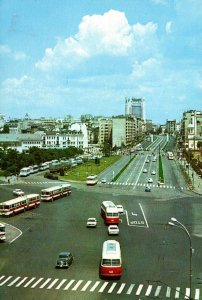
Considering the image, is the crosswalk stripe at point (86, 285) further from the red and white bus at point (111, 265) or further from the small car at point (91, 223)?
the small car at point (91, 223)

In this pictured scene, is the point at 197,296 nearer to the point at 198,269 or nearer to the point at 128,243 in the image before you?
the point at 198,269

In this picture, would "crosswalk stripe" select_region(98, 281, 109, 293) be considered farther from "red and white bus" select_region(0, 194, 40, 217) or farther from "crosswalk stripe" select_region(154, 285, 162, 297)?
"red and white bus" select_region(0, 194, 40, 217)

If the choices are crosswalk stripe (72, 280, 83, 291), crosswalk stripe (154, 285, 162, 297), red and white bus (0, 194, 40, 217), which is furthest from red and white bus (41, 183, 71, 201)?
crosswalk stripe (154, 285, 162, 297)

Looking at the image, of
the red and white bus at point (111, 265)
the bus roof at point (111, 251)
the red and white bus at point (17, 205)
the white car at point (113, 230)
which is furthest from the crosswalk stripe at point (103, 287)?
the red and white bus at point (17, 205)

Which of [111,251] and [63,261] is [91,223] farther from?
[111,251]

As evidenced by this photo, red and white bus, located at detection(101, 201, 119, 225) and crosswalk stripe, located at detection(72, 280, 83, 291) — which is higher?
red and white bus, located at detection(101, 201, 119, 225)
